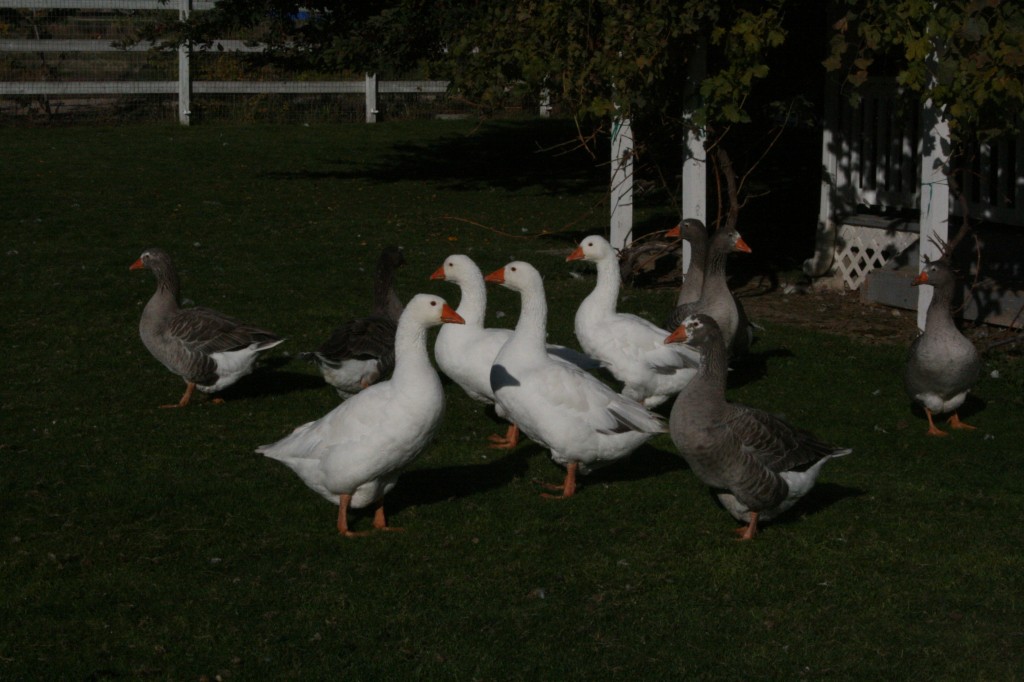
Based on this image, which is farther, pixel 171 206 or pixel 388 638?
pixel 171 206

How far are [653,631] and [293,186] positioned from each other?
16184 mm

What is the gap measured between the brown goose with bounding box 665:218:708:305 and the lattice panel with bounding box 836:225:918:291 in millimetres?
3095

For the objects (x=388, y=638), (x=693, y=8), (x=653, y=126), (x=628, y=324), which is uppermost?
(x=693, y=8)

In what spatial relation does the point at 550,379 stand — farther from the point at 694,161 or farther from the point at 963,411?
the point at 694,161

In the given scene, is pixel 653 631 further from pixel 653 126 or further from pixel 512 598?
pixel 653 126

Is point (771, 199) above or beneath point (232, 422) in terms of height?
above

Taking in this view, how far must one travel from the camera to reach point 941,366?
28.2ft

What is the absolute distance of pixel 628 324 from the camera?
901 cm

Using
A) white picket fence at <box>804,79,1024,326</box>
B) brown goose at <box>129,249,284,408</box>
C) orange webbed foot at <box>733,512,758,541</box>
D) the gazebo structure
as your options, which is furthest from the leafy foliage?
brown goose at <box>129,249,284,408</box>

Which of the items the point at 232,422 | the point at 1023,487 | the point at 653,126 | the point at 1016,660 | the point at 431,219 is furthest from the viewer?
the point at 431,219

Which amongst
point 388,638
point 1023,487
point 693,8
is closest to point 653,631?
point 388,638

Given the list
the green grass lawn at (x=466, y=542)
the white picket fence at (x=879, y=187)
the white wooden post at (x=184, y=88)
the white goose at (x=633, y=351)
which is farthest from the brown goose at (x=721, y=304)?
the white wooden post at (x=184, y=88)

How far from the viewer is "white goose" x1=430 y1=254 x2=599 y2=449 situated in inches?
335

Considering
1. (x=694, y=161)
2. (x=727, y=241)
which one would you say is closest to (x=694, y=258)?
(x=727, y=241)
